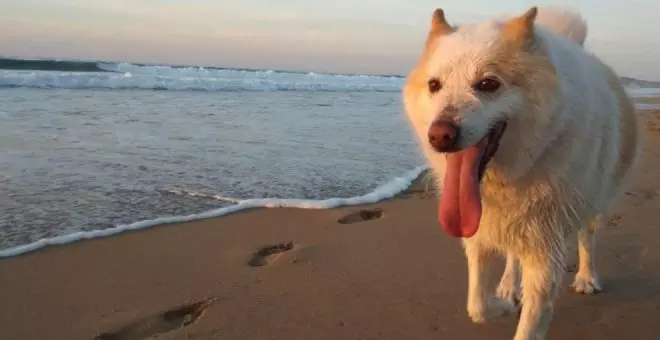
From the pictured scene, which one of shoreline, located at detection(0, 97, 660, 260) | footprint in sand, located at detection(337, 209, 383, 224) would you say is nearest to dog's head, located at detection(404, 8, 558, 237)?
footprint in sand, located at detection(337, 209, 383, 224)

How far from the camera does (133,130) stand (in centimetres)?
846

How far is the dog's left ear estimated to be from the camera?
2.31 m

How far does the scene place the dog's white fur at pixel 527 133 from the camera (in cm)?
228

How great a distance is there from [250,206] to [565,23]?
2.80 metres

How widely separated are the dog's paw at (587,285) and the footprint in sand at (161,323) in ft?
6.85

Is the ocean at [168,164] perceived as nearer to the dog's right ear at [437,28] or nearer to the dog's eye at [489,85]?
the dog's right ear at [437,28]

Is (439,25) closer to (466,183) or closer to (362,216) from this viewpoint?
(466,183)

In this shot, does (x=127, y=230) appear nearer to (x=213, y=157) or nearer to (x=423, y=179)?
(x=213, y=157)

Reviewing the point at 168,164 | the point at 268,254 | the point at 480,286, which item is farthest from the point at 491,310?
the point at 168,164

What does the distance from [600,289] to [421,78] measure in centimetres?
184

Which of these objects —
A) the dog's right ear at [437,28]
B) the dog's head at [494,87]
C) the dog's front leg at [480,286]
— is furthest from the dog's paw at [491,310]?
the dog's right ear at [437,28]

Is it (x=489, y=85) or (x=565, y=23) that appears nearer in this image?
(x=489, y=85)

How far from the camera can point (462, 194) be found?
237cm

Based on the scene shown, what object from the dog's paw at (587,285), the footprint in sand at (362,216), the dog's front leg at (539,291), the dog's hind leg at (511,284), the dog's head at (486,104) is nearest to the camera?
the dog's head at (486,104)
